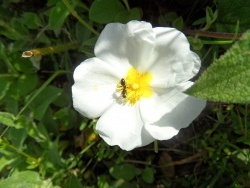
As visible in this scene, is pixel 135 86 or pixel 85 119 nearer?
pixel 135 86

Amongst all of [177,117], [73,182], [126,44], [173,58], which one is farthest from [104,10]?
[73,182]

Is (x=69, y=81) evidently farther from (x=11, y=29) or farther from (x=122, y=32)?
(x=122, y=32)

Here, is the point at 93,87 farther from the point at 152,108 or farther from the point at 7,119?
the point at 7,119

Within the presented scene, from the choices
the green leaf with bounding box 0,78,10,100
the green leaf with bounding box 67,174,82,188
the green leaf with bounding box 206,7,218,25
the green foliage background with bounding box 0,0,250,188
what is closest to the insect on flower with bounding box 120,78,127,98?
the green foliage background with bounding box 0,0,250,188

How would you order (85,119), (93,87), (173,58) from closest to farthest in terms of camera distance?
(173,58) → (93,87) → (85,119)

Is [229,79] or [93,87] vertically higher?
[229,79]

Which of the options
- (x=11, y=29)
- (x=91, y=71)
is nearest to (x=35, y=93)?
(x=11, y=29)
